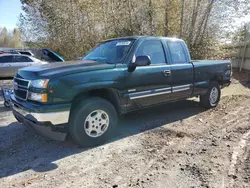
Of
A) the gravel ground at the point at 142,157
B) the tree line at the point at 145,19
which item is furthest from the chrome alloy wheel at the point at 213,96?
the tree line at the point at 145,19

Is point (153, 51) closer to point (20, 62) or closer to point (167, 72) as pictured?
point (167, 72)

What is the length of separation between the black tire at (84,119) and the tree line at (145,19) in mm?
8231

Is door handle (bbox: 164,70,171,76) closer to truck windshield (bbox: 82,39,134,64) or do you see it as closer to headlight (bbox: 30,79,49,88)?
truck windshield (bbox: 82,39,134,64)

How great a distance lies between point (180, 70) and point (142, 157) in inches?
92.9

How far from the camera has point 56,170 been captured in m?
3.11

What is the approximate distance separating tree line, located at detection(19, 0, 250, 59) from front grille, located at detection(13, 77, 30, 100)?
27.7 feet

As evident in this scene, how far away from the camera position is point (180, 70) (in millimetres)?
5051

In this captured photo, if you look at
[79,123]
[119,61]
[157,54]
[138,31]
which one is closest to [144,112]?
[157,54]

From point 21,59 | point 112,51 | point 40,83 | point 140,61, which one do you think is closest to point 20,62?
point 21,59

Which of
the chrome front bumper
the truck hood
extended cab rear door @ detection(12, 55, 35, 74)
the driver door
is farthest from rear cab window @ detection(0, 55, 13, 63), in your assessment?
the driver door

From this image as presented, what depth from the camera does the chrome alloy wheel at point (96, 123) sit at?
12.3 ft

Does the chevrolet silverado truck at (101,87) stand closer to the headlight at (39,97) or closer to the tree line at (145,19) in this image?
the headlight at (39,97)

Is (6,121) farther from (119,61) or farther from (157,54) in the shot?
(157,54)

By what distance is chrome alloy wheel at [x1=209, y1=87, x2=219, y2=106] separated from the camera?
20.2ft
